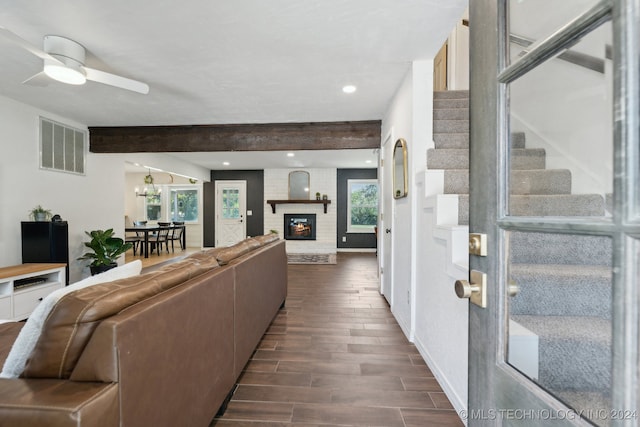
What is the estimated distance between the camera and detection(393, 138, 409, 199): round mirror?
2.64m

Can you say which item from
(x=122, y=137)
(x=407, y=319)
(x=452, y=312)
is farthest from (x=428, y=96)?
(x=122, y=137)

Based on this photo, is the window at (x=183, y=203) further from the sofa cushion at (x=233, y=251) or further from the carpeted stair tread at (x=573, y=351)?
the carpeted stair tread at (x=573, y=351)

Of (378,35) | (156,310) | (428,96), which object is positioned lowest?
(156,310)

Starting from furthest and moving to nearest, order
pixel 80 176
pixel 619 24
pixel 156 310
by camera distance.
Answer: pixel 80 176, pixel 156 310, pixel 619 24

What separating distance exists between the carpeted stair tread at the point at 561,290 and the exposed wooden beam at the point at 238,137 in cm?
377

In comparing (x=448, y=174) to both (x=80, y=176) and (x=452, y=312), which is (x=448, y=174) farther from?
(x=80, y=176)

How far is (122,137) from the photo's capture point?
4496 millimetres

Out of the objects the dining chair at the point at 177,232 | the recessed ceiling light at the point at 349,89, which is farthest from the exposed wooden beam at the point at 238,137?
the dining chair at the point at 177,232

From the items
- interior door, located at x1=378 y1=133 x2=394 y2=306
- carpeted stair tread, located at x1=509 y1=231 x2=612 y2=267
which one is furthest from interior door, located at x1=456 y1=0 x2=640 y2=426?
interior door, located at x1=378 y1=133 x2=394 y2=306

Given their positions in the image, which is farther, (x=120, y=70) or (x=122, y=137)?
(x=122, y=137)

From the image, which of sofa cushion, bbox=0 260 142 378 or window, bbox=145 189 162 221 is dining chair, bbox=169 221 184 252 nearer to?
window, bbox=145 189 162 221

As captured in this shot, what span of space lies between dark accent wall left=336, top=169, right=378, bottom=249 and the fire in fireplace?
76 centimetres

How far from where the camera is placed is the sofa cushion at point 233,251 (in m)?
1.88

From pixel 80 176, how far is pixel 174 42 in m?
3.37
